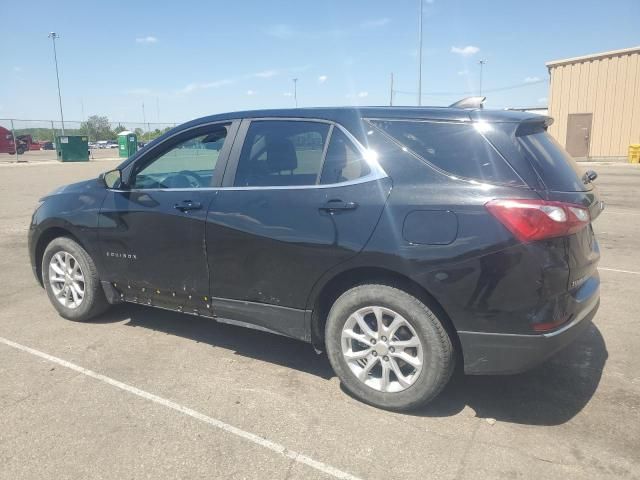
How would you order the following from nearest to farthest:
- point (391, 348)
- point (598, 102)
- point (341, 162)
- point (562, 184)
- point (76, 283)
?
point (562, 184) → point (391, 348) → point (341, 162) → point (76, 283) → point (598, 102)

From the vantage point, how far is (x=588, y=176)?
359 cm

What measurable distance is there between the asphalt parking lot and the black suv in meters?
0.34

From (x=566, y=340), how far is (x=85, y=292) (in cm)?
377

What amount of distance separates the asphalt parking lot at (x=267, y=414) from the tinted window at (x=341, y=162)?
1.38 meters

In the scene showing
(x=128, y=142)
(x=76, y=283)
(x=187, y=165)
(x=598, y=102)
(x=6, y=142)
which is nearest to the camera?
(x=187, y=165)

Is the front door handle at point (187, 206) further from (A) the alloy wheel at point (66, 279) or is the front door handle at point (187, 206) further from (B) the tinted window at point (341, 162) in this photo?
(A) the alloy wheel at point (66, 279)

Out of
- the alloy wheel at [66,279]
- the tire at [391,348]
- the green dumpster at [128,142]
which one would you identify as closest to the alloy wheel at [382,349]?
the tire at [391,348]

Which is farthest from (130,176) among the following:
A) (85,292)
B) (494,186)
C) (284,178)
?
(494,186)

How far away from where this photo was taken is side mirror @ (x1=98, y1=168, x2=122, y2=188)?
4339 mm

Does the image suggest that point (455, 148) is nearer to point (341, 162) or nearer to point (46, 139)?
point (341, 162)

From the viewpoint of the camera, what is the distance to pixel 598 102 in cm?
2817

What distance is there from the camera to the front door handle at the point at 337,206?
10.3 feet

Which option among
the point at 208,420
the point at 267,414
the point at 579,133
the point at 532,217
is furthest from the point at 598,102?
the point at 208,420

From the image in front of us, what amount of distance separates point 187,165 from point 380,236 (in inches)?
73.9
